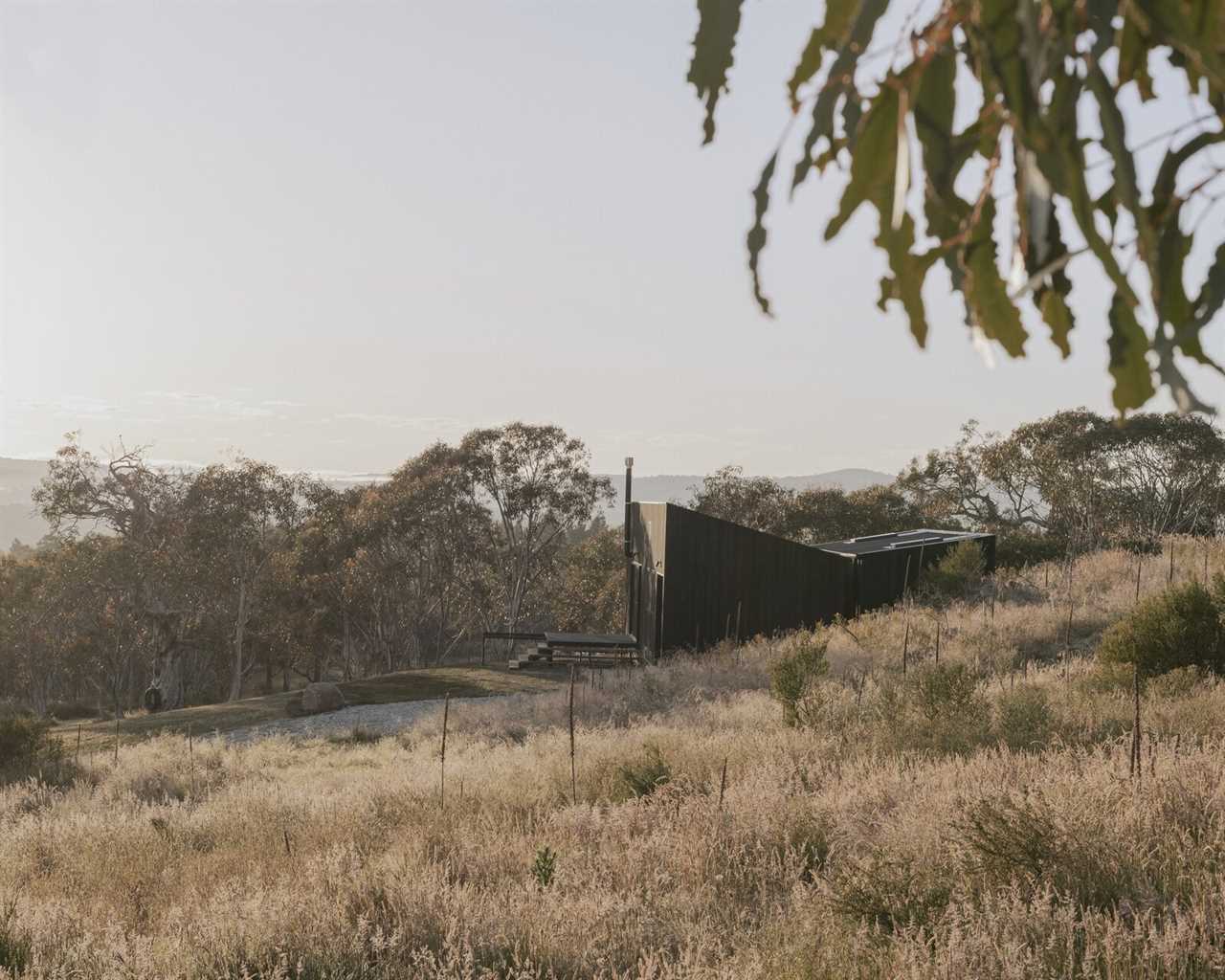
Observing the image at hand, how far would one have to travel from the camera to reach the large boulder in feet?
62.8

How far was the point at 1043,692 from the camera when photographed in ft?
28.9

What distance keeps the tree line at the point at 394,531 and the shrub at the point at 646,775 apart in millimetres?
22092

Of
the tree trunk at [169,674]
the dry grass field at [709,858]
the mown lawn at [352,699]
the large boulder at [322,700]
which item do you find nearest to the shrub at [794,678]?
the dry grass field at [709,858]

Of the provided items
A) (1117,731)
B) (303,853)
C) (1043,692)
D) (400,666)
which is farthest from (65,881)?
(400,666)

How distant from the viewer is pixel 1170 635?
9922mm

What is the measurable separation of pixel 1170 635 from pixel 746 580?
1220cm

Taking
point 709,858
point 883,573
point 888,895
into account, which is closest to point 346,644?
point 883,573

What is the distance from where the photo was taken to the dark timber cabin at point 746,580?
21.3 metres

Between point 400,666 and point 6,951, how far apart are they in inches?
1199

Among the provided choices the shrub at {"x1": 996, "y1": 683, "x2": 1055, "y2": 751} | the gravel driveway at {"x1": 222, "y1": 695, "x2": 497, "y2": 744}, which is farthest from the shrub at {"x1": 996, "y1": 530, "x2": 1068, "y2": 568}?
the shrub at {"x1": 996, "y1": 683, "x2": 1055, "y2": 751}

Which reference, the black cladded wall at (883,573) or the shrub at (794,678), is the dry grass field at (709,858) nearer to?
the shrub at (794,678)

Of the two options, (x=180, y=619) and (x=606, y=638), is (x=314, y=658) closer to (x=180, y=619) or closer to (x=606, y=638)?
(x=180, y=619)

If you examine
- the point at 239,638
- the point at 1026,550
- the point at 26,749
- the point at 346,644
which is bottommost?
the point at 346,644

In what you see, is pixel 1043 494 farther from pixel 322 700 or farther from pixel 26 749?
pixel 26 749
